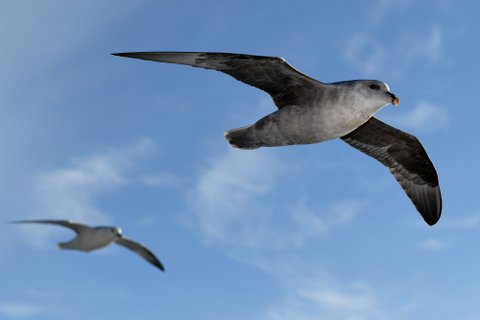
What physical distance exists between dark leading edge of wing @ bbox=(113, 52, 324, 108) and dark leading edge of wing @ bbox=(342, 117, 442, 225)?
3.30 meters

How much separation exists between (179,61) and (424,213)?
8.28 m

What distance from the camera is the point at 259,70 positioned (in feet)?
43.2

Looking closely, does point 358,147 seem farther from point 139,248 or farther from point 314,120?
point 139,248

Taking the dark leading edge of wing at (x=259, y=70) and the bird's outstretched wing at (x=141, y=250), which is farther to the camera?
the bird's outstretched wing at (x=141, y=250)

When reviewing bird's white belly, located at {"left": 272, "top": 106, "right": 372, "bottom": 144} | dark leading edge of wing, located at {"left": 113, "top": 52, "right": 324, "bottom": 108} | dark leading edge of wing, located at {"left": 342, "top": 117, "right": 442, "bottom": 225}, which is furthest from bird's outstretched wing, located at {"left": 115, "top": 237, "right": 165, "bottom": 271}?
dark leading edge of wing, located at {"left": 342, "top": 117, "right": 442, "bottom": 225}

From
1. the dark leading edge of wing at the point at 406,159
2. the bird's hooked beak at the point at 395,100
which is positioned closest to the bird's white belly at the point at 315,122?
the bird's hooked beak at the point at 395,100

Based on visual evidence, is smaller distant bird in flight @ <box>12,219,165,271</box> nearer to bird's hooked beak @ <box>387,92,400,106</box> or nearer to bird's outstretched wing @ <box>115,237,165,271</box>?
bird's outstretched wing @ <box>115,237,165,271</box>

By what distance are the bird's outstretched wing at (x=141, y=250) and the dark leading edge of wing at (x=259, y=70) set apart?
4.58 m

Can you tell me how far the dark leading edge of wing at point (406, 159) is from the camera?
1636 cm

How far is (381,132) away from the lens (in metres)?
16.3

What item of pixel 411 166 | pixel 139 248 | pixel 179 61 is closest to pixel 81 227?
pixel 139 248

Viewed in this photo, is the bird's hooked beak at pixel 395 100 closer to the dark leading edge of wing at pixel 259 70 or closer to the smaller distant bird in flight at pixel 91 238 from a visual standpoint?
the dark leading edge of wing at pixel 259 70

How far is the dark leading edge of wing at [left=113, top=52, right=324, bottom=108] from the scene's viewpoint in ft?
41.2

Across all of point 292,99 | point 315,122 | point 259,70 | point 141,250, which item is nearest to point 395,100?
point 315,122
